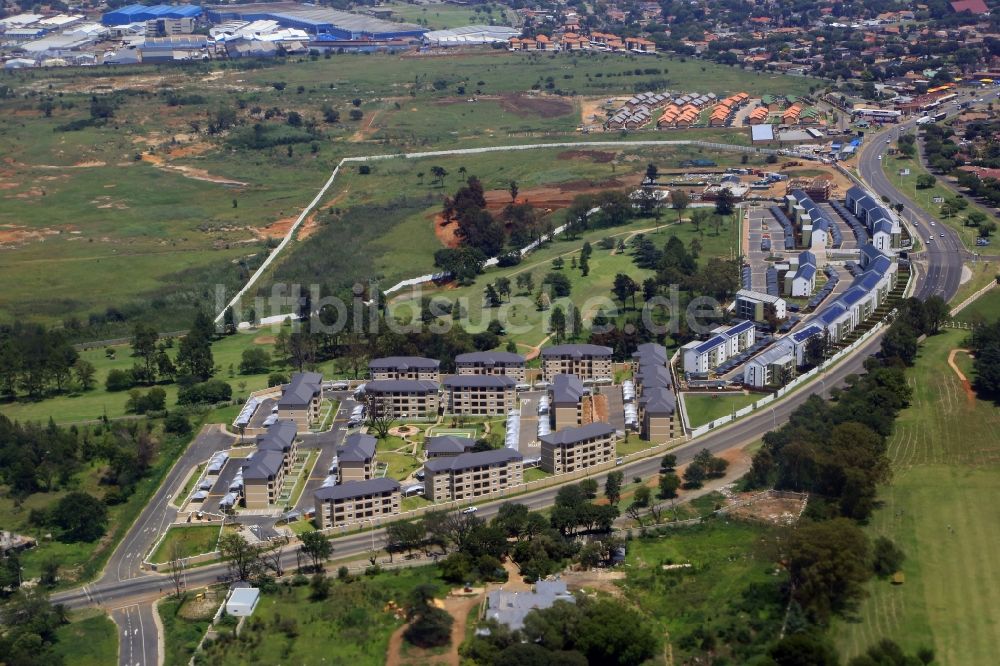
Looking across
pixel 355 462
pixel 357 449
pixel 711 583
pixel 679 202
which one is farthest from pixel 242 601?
pixel 679 202

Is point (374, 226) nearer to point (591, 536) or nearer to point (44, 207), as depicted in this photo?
point (44, 207)

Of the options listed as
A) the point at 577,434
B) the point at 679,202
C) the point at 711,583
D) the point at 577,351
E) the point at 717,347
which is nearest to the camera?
the point at 711,583

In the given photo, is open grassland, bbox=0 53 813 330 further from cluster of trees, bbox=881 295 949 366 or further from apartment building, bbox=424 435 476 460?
cluster of trees, bbox=881 295 949 366

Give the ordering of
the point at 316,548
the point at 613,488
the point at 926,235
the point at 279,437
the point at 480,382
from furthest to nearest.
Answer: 1. the point at 926,235
2. the point at 480,382
3. the point at 279,437
4. the point at 613,488
5. the point at 316,548

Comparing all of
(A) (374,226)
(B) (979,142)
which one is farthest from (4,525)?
(B) (979,142)

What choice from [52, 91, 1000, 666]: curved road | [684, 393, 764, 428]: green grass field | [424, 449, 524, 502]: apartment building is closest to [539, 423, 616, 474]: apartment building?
[52, 91, 1000, 666]: curved road

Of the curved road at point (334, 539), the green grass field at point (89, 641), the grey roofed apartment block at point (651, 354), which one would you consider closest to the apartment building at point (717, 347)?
the grey roofed apartment block at point (651, 354)

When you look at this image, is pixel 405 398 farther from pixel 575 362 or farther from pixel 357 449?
pixel 575 362
